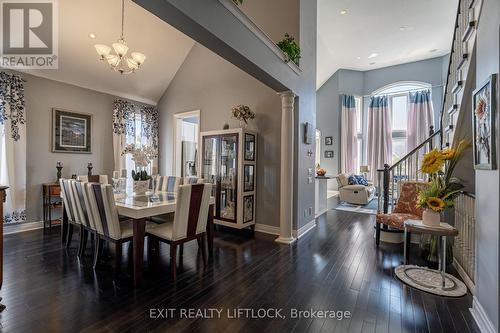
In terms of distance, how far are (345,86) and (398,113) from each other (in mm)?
2317

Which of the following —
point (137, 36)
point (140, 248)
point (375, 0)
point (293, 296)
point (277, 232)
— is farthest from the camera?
point (375, 0)

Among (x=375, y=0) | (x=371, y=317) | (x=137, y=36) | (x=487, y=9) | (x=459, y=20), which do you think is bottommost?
(x=371, y=317)

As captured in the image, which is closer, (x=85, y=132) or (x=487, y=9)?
(x=487, y=9)

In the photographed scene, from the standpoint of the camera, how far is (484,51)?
1953 mm

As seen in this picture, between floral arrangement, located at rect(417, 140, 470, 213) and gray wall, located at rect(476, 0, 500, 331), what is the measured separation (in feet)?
1.49

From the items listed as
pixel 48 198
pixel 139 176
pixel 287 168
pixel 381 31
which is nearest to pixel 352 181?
pixel 381 31

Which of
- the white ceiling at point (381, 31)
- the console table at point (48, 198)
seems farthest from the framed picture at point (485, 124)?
the console table at point (48, 198)

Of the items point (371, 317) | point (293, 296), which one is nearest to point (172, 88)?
point (293, 296)

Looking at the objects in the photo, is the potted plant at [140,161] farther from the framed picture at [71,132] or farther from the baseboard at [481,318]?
the baseboard at [481,318]

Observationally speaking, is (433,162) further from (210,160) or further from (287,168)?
(210,160)

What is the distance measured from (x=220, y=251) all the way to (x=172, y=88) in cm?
443

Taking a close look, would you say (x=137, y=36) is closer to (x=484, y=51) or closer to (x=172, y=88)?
(x=172, y=88)

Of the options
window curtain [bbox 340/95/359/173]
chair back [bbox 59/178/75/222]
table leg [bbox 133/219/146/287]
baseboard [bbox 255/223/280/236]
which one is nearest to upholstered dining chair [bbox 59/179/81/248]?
chair back [bbox 59/178/75/222]

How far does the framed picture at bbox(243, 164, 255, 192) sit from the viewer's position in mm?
4133
